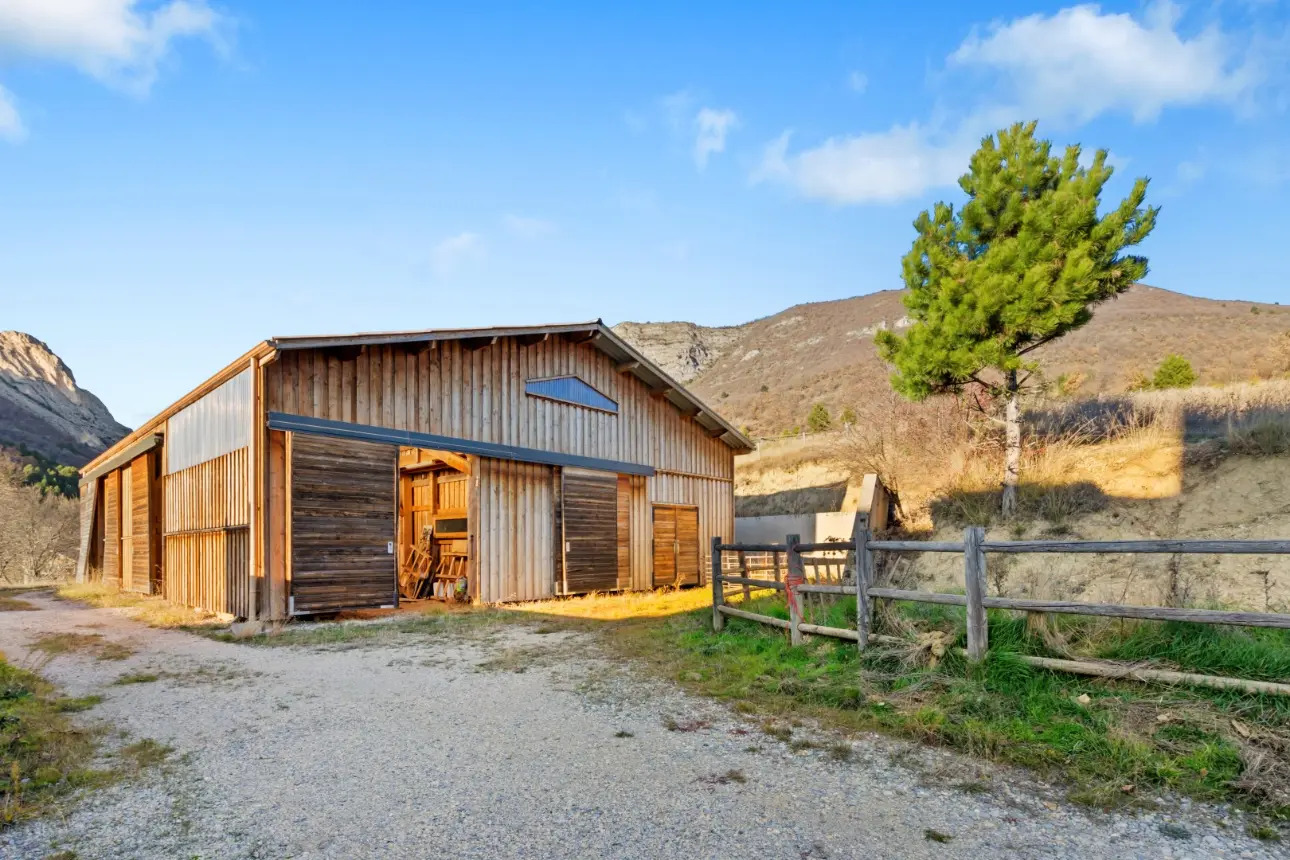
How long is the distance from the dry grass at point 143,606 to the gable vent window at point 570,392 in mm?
7271

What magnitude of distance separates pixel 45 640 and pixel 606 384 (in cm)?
1130

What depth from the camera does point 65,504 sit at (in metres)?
29.9

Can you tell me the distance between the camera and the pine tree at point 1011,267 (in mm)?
15078

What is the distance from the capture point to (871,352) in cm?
6712

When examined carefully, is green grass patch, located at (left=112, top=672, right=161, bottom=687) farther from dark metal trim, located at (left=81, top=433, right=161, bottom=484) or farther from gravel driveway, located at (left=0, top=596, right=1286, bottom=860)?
dark metal trim, located at (left=81, top=433, right=161, bottom=484)

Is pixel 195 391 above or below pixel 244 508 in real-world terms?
above

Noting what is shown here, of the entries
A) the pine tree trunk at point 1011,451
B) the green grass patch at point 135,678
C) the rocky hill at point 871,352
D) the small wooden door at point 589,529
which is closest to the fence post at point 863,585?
the green grass patch at point 135,678

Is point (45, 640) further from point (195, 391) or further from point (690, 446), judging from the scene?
point (690, 446)

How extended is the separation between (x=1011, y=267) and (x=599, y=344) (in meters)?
9.27

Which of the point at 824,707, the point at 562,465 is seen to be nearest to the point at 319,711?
the point at 824,707

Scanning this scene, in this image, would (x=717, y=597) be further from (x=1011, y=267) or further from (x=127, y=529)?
(x=127, y=529)

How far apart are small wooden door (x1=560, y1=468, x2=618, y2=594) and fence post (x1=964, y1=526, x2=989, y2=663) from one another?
11072 millimetres

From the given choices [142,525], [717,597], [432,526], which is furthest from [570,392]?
[142,525]

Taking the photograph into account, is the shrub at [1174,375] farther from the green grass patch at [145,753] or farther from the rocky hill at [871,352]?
the green grass patch at [145,753]
